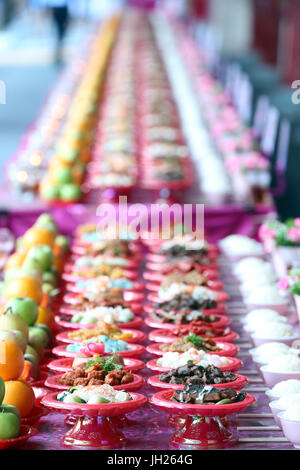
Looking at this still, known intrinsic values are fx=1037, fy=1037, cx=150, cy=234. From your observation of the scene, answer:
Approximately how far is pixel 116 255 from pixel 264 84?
11415 millimetres

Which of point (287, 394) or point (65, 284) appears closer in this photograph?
point (287, 394)

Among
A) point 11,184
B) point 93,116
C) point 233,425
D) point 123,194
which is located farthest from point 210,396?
point 93,116

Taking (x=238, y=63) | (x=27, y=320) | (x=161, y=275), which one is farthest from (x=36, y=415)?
(x=238, y=63)

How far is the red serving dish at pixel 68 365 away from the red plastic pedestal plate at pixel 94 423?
0.31 m

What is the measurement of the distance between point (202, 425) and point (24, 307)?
34.4 inches

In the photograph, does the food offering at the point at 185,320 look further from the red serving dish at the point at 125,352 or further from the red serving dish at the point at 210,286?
the red serving dish at the point at 210,286

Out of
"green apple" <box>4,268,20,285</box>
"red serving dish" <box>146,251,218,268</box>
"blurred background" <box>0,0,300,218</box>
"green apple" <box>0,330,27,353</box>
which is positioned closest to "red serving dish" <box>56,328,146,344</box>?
"green apple" <box>0,330,27,353</box>

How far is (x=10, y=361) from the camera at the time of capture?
2.55 metres

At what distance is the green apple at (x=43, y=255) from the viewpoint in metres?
3.93

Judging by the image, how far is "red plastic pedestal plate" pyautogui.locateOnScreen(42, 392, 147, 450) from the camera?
2.39 meters

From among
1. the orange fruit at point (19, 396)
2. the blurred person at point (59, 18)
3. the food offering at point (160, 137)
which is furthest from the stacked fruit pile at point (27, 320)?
the blurred person at point (59, 18)

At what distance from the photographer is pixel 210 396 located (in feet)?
7.96
